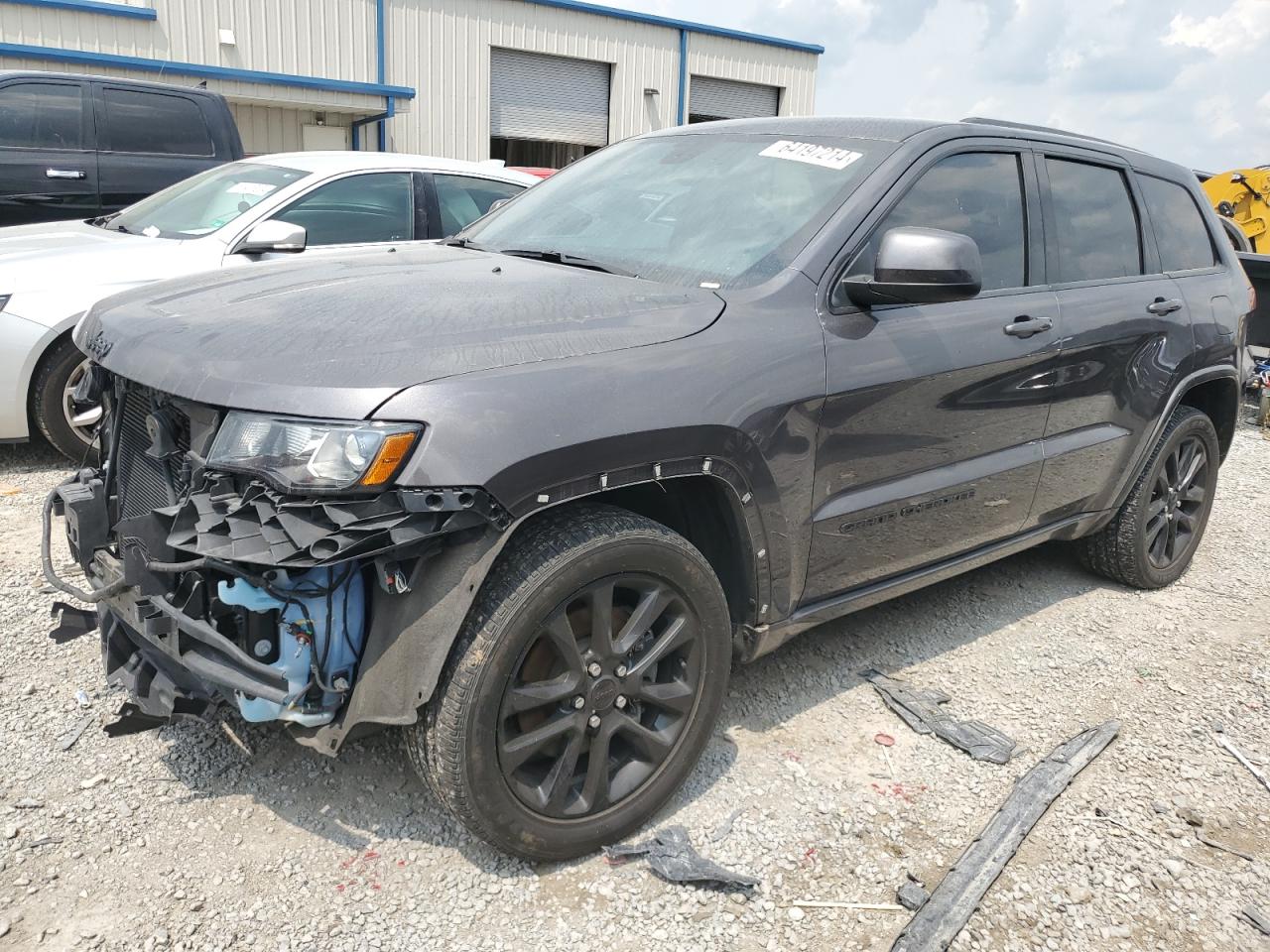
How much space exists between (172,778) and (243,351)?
1.27 m

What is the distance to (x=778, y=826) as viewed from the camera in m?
2.85

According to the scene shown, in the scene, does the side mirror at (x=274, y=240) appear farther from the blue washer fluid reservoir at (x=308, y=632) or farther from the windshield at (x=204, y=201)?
the blue washer fluid reservoir at (x=308, y=632)

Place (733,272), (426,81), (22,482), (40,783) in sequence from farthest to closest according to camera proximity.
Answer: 1. (426,81)
2. (22,482)
3. (733,272)
4. (40,783)

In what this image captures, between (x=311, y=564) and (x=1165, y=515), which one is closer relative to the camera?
(x=311, y=564)

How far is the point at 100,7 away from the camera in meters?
13.4

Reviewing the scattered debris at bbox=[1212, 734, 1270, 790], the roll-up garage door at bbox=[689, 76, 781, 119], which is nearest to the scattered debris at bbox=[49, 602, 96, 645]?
the scattered debris at bbox=[1212, 734, 1270, 790]

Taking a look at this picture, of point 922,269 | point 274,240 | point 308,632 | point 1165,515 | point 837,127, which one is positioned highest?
point 837,127

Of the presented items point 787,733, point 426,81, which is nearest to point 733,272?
point 787,733

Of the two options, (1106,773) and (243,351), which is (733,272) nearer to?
(243,351)

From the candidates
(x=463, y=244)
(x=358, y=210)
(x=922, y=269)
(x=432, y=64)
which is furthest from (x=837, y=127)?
(x=432, y=64)

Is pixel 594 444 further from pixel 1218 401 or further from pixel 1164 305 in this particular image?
pixel 1218 401

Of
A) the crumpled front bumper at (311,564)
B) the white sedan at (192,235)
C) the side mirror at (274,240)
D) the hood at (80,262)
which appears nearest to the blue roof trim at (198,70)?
the white sedan at (192,235)

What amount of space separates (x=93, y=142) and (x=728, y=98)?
16.1 meters

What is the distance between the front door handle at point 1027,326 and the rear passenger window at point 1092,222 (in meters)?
0.30
